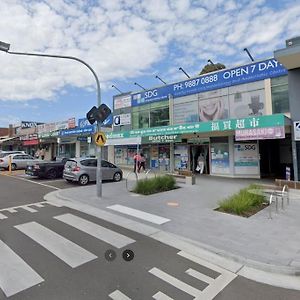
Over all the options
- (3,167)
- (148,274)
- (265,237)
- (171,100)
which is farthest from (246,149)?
(3,167)

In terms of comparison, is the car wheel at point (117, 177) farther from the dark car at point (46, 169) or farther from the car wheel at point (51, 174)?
the car wheel at point (51, 174)

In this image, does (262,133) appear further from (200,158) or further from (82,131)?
(82,131)

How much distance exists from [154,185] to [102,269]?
843 centimetres

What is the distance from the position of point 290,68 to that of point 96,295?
13.9 metres

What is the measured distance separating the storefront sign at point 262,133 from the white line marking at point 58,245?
11.3 m

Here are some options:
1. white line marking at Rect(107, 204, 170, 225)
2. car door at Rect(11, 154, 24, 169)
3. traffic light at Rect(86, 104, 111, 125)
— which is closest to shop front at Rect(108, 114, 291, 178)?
traffic light at Rect(86, 104, 111, 125)

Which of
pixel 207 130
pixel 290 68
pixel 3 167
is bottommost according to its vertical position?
pixel 3 167

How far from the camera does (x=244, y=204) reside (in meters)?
9.28

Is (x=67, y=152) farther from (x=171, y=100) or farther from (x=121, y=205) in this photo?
(x=121, y=205)

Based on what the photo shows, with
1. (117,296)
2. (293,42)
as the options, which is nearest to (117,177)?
(293,42)

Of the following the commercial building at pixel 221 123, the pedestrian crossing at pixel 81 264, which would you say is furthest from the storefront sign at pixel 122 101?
the pedestrian crossing at pixel 81 264

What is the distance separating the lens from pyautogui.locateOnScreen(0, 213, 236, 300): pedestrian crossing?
4.27m

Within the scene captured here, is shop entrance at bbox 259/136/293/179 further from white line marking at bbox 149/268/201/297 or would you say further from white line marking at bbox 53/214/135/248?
white line marking at bbox 149/268/201/297

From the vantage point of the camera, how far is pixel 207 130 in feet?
57.3
